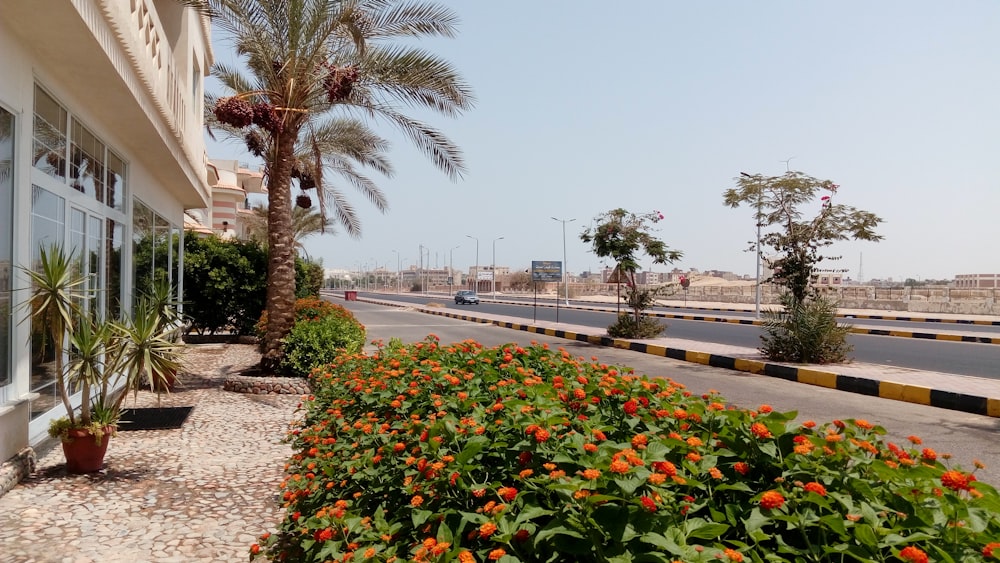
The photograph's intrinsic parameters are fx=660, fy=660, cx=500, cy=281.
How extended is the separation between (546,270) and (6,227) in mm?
26162

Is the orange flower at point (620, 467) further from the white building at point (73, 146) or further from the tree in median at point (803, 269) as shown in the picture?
the tree in median at point (803, 269)

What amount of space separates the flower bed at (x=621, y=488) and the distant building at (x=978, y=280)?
368 feet

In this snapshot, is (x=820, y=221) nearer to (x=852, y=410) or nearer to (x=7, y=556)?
(x=852, y=410)

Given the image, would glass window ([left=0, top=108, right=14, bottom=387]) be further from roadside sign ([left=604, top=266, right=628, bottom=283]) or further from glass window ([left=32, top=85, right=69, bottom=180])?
roadside sign ([left=604, top=266, right=628, bottom=283])

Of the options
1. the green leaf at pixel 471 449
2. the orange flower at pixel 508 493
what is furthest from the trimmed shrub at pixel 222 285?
the orange flower at pixel 508 493

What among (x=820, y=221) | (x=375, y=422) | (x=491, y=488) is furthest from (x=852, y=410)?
(x=491, y=488)

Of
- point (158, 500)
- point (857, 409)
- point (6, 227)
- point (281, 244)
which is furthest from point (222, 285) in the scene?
point (857, 409)

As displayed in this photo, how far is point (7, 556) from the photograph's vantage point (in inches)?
143

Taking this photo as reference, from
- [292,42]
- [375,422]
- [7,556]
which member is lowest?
[7,556]

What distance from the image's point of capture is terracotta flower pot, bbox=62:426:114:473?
5152mm

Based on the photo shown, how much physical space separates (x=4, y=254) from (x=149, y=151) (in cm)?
520

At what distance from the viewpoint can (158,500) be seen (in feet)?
15.2

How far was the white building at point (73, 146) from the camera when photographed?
5.19 m

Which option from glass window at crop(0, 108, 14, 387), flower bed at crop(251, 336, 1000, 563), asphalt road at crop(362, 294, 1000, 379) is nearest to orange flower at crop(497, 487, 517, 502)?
flower bed at crop(251, 336, 1000, 563)
